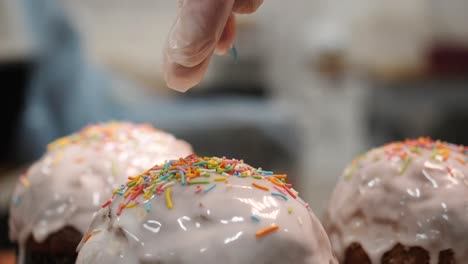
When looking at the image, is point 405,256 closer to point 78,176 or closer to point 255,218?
point 255,218

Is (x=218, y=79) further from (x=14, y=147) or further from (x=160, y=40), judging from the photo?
(x=14, y=147)

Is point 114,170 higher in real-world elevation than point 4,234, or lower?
higher

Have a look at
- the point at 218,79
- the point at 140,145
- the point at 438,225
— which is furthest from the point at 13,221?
the point at 218,79

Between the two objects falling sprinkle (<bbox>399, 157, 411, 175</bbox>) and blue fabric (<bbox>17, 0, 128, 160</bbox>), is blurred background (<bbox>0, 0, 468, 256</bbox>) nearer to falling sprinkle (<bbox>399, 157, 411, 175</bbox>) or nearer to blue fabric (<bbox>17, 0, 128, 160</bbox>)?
blue fabric (<bbox>17, 0, 128, 160</bbox>)

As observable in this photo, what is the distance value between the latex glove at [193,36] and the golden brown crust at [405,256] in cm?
52

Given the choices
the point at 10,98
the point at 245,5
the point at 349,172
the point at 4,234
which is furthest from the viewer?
the point at 10,98

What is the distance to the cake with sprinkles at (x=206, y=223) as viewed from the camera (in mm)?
876

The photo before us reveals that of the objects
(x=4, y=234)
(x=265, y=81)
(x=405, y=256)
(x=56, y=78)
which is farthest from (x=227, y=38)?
(x=265, y=81)

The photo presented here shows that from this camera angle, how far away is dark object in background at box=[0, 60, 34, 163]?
3664 millimetres

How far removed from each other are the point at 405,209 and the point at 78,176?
0.70 metres

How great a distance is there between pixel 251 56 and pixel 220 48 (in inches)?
180

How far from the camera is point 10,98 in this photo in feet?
12.3

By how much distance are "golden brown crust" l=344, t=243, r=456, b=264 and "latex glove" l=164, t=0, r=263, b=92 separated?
0.52 m

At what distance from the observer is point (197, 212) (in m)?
0.92
